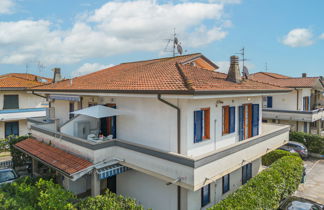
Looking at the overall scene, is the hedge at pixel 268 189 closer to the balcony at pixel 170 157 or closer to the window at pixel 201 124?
the balcony at pixel 170 157

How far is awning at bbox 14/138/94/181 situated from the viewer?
11.0 metres

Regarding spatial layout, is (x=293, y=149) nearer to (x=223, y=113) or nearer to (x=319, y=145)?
(x=319, y=145)

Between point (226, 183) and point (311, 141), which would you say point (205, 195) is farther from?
point (311, 141)

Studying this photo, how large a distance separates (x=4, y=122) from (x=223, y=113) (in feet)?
94.9

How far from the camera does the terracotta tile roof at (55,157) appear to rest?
11398 millimetres

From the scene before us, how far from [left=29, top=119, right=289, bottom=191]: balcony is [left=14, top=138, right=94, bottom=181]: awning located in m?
0.32

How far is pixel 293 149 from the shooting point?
86.9 feet

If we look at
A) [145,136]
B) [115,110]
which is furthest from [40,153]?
[145,136]

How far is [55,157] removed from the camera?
13195 mm

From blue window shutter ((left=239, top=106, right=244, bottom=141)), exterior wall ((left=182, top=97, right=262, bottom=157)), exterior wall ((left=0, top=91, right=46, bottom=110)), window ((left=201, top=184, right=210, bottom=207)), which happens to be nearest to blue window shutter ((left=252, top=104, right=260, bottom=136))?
exterior wall ((left=182, top=97, right=262, bottom=157))

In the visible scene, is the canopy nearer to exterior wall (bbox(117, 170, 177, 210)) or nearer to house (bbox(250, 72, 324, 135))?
exterior wall (bbox(117, 170, 177, 210))

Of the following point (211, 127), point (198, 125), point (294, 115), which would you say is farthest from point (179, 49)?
point (294, 115)

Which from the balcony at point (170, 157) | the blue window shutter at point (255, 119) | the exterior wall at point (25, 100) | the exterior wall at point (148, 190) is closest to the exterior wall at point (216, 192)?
the exterior wall at point (148, 190)

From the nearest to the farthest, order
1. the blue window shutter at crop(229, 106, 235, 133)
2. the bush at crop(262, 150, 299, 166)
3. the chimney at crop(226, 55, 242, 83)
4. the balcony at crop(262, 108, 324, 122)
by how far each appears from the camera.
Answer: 1. the blue window shutter at crop(229, 106, 235, 133)
2. the chimney at crop(226, 55, 242, 83)
3. the bush at crop(262, 150, 299, 166)
4. the balcony at crop(262, 108, 324, 122)
